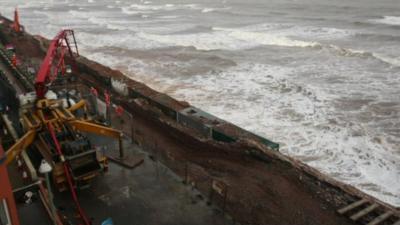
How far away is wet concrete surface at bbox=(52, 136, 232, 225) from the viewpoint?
9570mm

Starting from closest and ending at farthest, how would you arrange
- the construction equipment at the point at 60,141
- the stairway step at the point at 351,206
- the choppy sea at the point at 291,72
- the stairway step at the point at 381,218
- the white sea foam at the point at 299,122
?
the construction equipment at the point at 60,141
the stairway step at the point at 381,218
the stairway step at the point at 351,206
the white sea foam at the point at 299,122
the choppy sea at the point at 291,72

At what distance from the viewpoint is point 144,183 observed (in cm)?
1101

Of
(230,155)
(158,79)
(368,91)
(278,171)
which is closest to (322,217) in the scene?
(278,171)

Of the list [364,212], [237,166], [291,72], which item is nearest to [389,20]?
[291,72]

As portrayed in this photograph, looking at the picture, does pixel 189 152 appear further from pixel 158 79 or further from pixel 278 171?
pixel 158 79

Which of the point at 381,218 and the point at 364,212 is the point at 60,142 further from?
the point at 381,218

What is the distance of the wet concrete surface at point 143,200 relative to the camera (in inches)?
377

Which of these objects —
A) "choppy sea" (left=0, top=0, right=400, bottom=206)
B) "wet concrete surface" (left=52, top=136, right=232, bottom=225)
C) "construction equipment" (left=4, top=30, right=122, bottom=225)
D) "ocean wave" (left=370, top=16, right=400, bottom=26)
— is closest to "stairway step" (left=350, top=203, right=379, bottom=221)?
"choppy sea" (left=0, top=0, right=400, bottom=206)

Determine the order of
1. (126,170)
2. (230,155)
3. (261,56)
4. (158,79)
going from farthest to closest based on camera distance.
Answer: (261,56) < (158,79) < (230,155) < (126,170)

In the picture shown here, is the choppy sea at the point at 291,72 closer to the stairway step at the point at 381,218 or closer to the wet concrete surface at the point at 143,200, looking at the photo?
the stairway step at the point at 381,218

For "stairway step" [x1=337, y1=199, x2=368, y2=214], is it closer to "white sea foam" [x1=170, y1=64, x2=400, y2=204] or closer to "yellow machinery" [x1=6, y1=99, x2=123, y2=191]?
"white sea foam" [x1=170, y1=64, x2=400, y2=204]

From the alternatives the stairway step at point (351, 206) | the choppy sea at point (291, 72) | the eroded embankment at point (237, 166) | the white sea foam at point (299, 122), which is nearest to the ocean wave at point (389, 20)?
the choppy sea at point (291, 72)

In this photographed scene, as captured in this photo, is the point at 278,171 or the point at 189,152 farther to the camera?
the point at 189,152

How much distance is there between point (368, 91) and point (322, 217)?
633 inches
